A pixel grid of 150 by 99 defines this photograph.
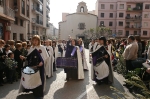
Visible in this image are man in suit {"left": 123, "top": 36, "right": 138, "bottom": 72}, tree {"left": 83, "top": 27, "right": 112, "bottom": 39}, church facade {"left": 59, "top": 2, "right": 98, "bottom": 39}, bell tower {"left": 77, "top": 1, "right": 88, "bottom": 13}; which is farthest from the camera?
bell tower {"left": 77, "top": 1, "right": 88, "bottom": 13}

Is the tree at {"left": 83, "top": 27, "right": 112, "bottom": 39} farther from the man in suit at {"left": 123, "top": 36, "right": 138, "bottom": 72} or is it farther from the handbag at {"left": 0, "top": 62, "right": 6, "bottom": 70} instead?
the handbag at {"left": 0, "top": 62, "right": 6, "bottom": 70}

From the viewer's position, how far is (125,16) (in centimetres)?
5675

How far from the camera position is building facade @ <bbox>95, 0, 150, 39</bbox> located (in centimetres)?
5609

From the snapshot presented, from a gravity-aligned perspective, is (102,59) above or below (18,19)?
below

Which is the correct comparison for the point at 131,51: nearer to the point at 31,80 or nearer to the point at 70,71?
the point at 70,71

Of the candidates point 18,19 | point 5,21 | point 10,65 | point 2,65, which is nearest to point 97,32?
point 18,19

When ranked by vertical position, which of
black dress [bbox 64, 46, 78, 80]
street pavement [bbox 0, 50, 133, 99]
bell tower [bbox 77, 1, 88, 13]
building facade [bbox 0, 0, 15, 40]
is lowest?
street pavement [bbox 0, 50, 133, 99]

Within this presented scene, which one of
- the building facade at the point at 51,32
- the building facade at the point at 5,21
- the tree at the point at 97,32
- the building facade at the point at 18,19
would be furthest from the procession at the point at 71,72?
the building facade at the point at 51,32

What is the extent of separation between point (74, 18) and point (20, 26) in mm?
28218

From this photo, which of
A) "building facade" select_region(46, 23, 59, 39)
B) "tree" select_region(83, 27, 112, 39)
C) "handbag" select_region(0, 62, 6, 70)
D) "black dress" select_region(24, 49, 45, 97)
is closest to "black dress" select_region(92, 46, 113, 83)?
"black dress" select_region(24, 49, 45, 97)

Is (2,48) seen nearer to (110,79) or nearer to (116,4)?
(110,79)

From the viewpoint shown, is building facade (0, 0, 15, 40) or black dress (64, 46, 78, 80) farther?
building facade (0, 0, 15, 40)

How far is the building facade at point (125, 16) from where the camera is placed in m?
56.1

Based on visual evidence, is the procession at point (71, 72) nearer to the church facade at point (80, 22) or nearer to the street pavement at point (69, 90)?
the street pavement at point (69, 90)
